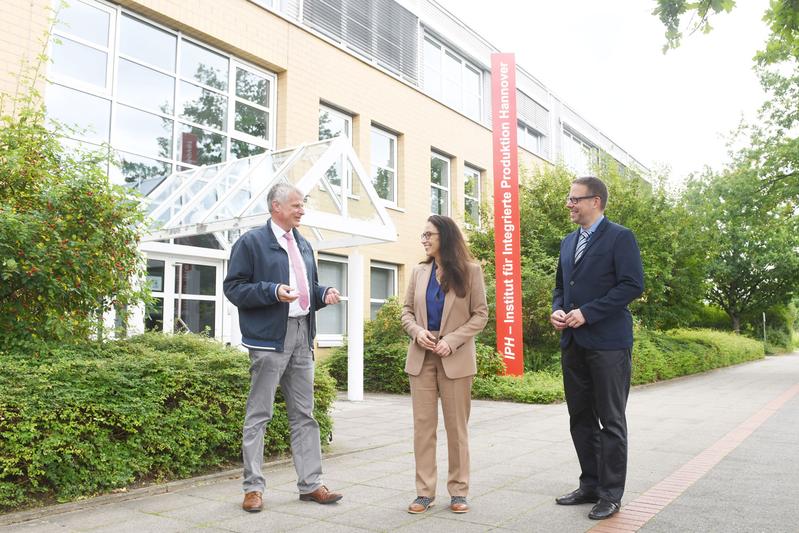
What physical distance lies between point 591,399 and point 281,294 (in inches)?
82.1

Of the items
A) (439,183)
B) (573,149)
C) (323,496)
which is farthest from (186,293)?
(573,149)

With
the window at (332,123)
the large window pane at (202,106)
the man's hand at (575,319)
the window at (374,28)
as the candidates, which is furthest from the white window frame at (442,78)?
the man's hand at (575,319)

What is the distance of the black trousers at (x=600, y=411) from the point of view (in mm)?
4277

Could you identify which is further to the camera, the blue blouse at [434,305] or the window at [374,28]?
the window at [374,28]

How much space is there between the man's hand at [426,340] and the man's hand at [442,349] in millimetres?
27

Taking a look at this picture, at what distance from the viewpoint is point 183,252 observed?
37.4 feet

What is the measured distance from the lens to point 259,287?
430 centimetres

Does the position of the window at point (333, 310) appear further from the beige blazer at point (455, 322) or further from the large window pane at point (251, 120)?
the beige blazer at point (455, 322)

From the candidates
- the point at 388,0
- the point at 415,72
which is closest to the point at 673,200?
the point at 415,72

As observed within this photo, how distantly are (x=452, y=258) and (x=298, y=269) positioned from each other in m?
1.05

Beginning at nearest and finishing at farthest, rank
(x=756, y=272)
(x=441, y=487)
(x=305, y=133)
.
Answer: (x=441, y=487), (x=305, y=133), (x=756, y=272)

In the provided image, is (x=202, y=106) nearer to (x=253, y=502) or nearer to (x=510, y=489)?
(x=253, y=502)

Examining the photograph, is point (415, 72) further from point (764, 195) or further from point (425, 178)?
point (764, 195)

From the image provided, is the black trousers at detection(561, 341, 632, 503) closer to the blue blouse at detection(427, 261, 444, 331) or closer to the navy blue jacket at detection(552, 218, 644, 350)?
the navy blue jacket at detection(552, 218, 644, 350)
